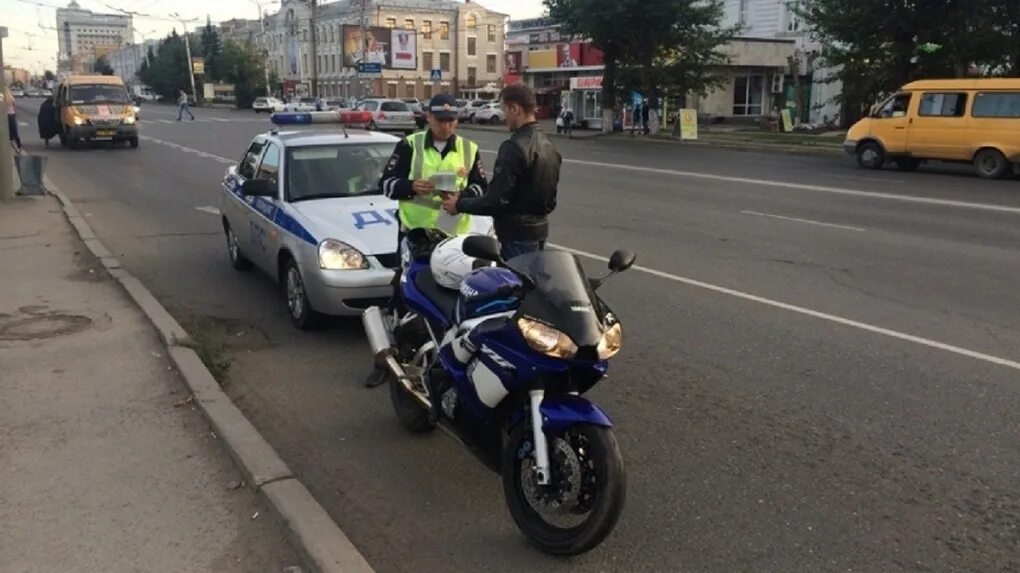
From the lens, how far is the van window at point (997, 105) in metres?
20.5

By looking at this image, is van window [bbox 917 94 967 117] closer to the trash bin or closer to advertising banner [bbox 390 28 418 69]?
the trash bin

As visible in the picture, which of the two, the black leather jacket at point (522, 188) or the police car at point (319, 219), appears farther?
the police car at point (319, 219)

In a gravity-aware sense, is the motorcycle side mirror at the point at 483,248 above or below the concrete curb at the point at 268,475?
above

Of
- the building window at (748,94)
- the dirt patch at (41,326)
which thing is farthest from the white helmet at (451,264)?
the building window at (748,94)

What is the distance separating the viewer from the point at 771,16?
5444cm

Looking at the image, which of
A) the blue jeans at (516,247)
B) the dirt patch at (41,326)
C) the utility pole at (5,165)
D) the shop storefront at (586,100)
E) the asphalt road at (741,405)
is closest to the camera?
the asphalt road at (741,405)

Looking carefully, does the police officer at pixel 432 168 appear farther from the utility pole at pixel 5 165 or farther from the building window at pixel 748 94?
the building window at pixel 748 94

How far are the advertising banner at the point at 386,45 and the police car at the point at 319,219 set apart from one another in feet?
253

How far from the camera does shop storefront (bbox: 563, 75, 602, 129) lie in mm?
46969

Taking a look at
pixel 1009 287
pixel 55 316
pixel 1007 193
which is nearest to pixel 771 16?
pixel 1007 193

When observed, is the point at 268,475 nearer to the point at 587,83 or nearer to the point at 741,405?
the point at 741,405

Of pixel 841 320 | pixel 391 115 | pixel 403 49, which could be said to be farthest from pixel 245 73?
pixel 841 320

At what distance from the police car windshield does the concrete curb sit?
5.58ft

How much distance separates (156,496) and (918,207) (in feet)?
45.6
